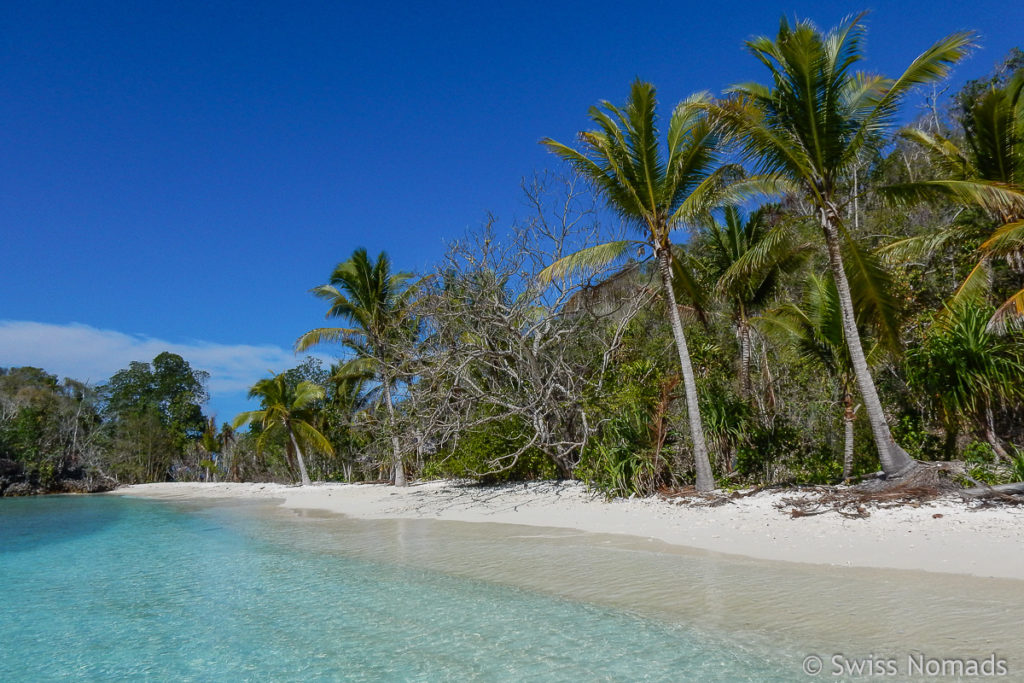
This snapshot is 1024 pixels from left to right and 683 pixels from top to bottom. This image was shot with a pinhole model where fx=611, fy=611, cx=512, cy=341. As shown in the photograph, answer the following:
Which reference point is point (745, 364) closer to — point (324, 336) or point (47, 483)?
point (324, 336)

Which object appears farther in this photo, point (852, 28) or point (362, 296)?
point (362, 296)

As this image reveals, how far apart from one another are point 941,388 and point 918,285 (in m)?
4.28

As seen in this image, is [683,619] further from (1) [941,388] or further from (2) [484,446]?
(2) [484,446]

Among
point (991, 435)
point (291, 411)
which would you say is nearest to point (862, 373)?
point (991, 435)

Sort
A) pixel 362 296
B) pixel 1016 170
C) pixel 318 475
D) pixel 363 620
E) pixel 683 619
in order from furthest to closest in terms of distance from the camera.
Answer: pixel 318 475 < pixel 362 296 < pixel 1016 170 < pixel 363 620 < pixel 683 619

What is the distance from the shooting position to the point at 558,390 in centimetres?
1419

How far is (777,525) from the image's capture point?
26.7 ft

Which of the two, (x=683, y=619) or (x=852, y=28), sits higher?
(x=852, y=28)

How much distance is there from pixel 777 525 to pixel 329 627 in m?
5.82

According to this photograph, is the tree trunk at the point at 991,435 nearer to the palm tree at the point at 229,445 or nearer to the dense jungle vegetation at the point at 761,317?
the dense jungle vegetation at the point at 761,317

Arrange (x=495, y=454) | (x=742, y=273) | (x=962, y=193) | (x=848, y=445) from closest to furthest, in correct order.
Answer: (x=962, y=193), (x=848, y=445), (x=742, y=273), (x=495, y=454)

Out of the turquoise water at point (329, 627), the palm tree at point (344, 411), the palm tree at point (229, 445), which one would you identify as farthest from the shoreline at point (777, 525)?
the palm tree at point (229, 445)

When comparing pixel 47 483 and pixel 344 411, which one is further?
pixel 47 483

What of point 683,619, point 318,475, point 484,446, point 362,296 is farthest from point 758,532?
→ point 318,475
